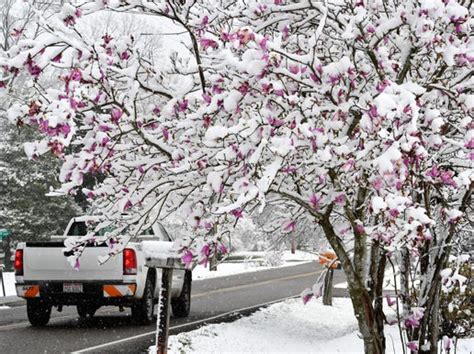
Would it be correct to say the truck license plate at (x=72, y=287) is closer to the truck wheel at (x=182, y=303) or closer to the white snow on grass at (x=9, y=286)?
the truck wheel at (x=182, y=303)

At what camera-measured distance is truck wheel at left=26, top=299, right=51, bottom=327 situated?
40.3 ft

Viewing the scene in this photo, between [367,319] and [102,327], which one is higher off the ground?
[367,319]

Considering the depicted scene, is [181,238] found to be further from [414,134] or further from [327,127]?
[414,134]

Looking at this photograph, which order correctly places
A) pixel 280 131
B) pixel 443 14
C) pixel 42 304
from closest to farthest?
pixel 443 14
pixel 280 131
pixel 42 304

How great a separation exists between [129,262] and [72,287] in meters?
0.96

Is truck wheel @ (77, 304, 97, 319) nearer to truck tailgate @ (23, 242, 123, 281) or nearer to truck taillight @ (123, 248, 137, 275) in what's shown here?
truck tailgate @ (23, 242, 123, 281)

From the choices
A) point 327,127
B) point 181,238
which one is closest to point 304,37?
point 327,127

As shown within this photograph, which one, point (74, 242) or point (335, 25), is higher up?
point (335, 25)

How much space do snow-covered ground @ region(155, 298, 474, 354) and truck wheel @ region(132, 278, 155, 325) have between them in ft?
3.71

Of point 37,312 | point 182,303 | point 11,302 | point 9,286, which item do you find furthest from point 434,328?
point 9,286

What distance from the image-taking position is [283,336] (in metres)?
12.0

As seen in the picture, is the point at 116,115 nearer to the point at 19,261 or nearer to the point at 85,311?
the point at 19,261

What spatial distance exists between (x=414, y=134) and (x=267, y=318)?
11.2 meters

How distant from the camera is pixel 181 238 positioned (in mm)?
5145
